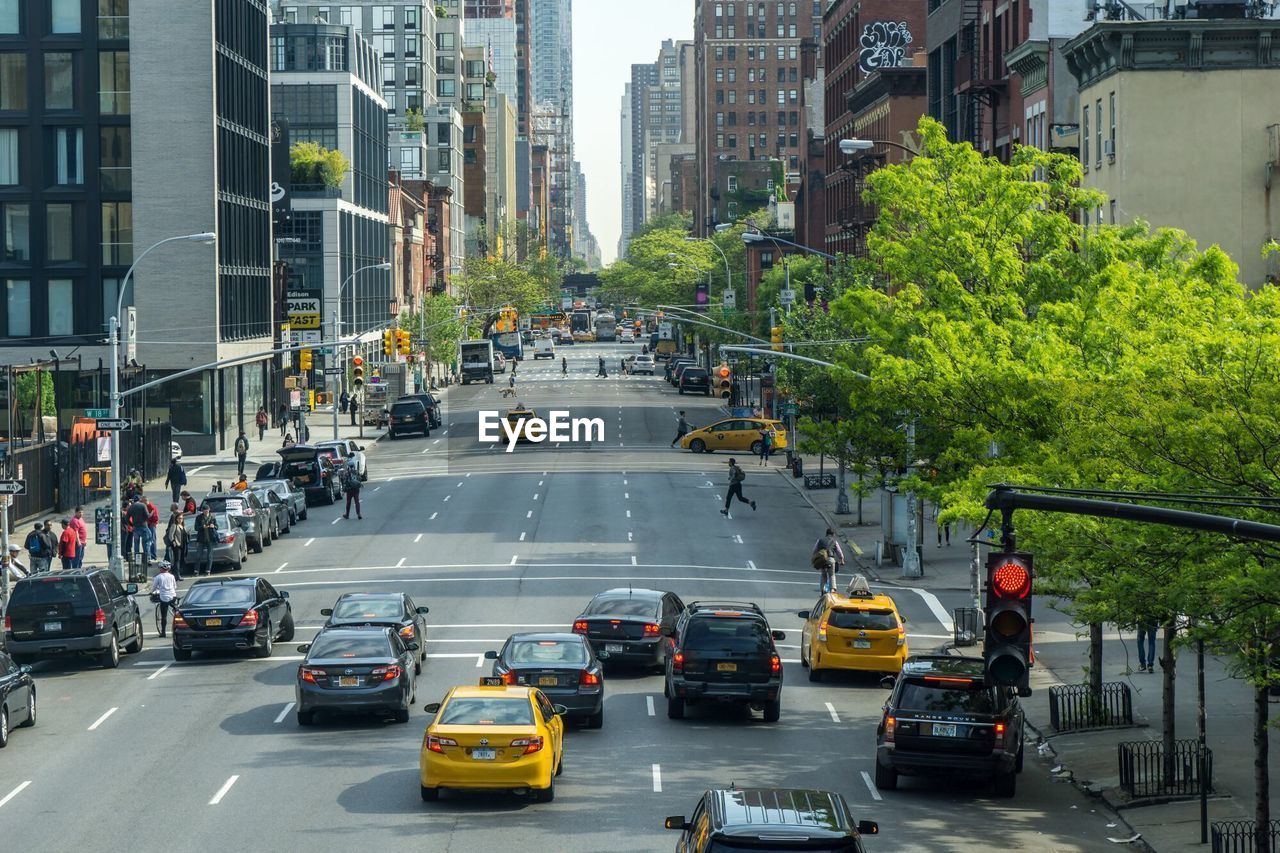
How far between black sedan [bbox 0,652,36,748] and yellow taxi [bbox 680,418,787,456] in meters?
57.4

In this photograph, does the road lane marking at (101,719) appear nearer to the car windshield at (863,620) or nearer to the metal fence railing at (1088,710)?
the car windshield at (863,620)

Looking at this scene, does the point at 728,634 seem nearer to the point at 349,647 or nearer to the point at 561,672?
the point at 561,672

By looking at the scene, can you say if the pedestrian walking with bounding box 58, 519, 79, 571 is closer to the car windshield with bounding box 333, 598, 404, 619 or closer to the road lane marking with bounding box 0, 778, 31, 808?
the car windshield with bounding box 333, 598, 404, 619

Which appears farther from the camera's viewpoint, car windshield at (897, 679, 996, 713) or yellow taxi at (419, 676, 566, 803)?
car windshield at (897, 679, 996, 713)

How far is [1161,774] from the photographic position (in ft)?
80.7

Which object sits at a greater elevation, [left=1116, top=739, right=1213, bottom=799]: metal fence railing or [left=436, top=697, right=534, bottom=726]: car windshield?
[left=436, top=697, right=534, bottom=726]: car windshield

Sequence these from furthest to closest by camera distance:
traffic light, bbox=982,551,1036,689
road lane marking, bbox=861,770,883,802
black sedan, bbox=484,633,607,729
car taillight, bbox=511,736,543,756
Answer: black sedan, bbox=484,633,607,729 → road lane marking, bbox=861,770,883,802 → car taillight, bbox=511,736,543,756 → traffic light, bbox=982,551,1036,689

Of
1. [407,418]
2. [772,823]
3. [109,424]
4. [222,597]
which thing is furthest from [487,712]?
[407,418]

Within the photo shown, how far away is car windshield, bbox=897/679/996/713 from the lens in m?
23.7

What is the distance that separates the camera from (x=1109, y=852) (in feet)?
69.5

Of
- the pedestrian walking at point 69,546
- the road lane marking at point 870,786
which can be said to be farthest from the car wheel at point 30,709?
the pedestrian walking at point 69,546

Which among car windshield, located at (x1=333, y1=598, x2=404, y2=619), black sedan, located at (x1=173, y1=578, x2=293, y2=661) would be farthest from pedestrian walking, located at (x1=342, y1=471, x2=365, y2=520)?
car windshield, located at (x1=333, y1=598, x2=404, y2=619)

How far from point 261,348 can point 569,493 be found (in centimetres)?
3295

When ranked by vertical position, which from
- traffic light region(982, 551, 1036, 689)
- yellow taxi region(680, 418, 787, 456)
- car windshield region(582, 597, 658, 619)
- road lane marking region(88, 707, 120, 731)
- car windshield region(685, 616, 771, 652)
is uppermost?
traffic light region(982, 551, 1036, 689)
